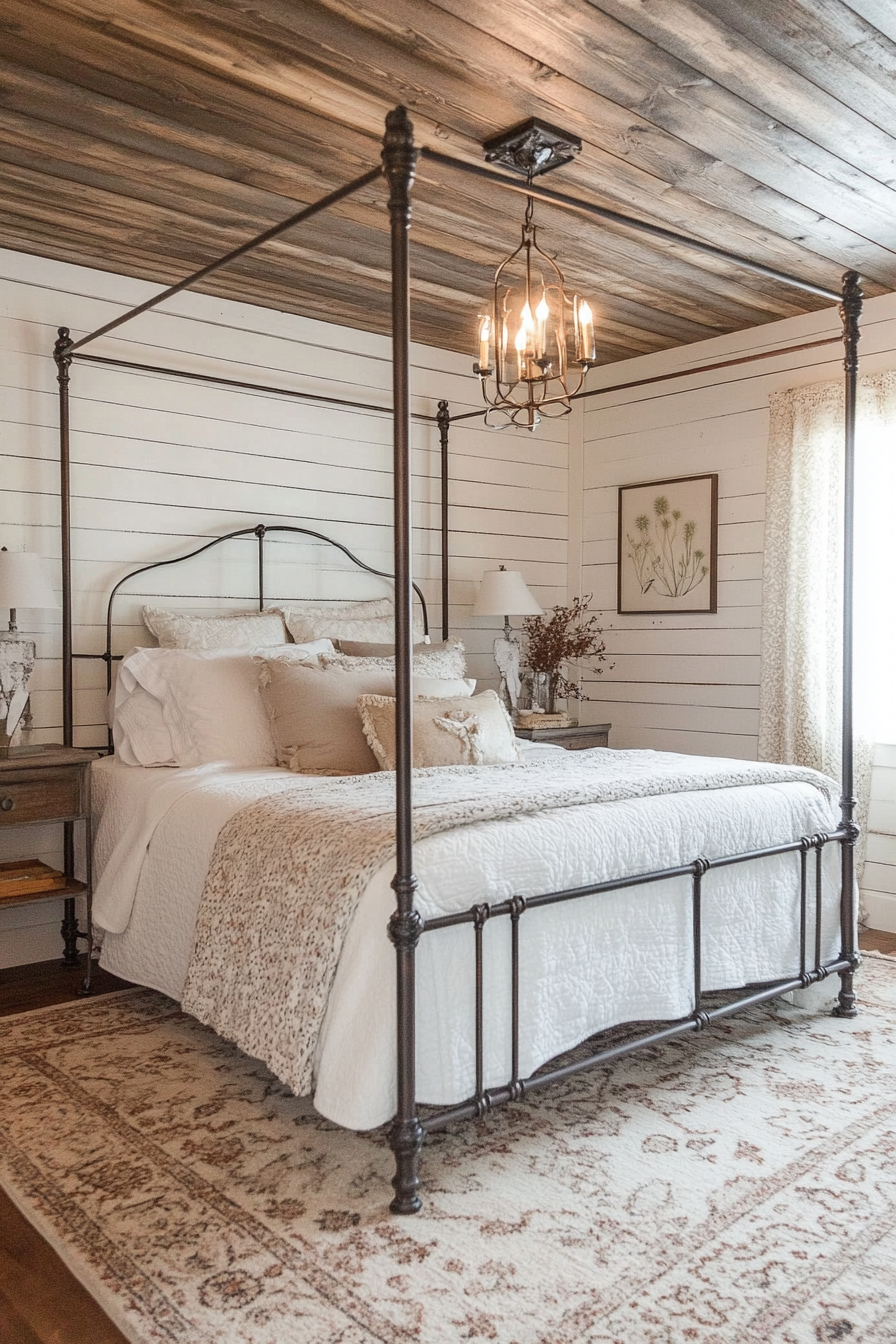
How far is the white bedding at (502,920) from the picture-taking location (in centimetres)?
211

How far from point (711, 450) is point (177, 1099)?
343 centimetres

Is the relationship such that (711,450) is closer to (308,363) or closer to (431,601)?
(431,601)

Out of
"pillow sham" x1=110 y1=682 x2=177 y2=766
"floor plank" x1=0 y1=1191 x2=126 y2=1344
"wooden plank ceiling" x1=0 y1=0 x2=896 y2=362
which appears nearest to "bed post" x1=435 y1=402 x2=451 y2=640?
"wooden plank ceiling" x1=0 y1=0 x2=896 y2=362

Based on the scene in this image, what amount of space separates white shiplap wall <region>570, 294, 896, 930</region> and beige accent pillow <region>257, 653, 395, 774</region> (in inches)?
72.2

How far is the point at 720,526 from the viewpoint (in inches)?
181

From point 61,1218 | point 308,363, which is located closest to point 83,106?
point 308,363

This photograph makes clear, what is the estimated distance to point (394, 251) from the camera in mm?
2047

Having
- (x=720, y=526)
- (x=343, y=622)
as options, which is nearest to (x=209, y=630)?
(x=343, y=622)

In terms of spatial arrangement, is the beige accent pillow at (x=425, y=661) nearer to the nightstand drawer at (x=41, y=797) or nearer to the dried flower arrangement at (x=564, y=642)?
the dried flower arrangement at (x=564, y=642)

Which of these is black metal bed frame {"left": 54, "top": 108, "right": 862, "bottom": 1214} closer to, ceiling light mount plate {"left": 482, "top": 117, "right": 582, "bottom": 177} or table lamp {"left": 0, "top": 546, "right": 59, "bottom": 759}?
ceiling light mount plate {"left": 482, "top": 117, "right": 582, "bottom": 177}

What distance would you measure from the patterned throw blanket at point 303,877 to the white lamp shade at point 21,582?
42.5 inches

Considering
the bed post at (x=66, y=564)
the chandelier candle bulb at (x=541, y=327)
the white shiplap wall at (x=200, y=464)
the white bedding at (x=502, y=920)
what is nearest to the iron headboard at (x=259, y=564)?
the white shiplap wall at (x=200, y=464)

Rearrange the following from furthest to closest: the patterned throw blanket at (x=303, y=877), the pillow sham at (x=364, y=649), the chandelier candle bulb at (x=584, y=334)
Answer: the pillow sham at (x=364, y=649), the chandelier candle bulb at (x=584, y=334), the patterned throw blanket at (x=303, y=877)

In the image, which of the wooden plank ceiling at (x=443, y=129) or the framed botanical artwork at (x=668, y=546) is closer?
the wooden plank ceiling at (x=443, y=129)
